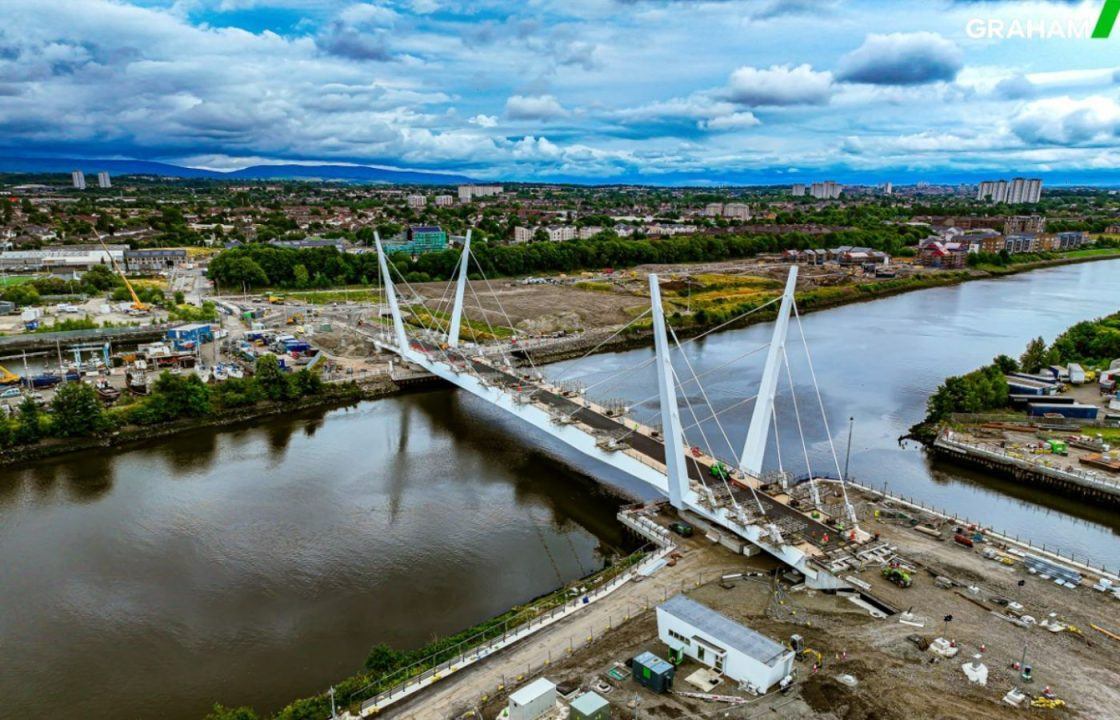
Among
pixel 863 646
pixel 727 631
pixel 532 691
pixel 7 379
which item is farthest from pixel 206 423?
pixel 863 646

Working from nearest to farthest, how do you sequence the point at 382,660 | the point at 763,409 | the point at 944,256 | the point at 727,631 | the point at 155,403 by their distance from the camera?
1. the point at 727,631
2. the point at 382,660
3. the point at 763,409
4. the point at 155,403
5. the point at 944,256

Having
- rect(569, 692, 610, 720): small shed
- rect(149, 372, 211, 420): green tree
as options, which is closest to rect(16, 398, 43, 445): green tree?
rect(149, 372, 211, 420): green tree

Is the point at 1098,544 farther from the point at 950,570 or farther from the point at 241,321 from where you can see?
the point at 241,321

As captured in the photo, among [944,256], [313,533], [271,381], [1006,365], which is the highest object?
[944,256]

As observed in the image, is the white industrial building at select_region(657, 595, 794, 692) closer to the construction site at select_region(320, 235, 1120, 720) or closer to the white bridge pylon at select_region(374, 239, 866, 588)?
the construction site at select_region(320, 235, 1120, 720)

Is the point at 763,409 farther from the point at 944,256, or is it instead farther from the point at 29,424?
the point at 944,256

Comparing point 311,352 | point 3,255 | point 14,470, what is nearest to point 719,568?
point 14,470

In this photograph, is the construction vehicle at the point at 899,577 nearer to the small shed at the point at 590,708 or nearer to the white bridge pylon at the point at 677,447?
the white bridge pylon at the point at 677,447
